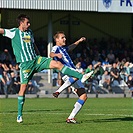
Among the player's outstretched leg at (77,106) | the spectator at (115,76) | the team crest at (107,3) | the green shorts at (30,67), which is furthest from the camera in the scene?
the team crest at (107,3)

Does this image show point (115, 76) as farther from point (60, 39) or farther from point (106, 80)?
point (60, 39)

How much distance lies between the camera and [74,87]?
13.9 m

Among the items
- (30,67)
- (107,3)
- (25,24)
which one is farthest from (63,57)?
(107,3)

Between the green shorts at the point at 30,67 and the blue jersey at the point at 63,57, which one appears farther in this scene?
the blue jersey at the point at 63,57

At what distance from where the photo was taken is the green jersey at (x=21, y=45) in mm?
13133

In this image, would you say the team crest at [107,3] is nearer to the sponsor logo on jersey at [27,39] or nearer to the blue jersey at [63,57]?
the blue jersey at [63,57]

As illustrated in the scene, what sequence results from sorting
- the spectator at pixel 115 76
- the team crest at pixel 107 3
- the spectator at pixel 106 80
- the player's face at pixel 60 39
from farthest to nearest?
the team crest at pixel 107 3 < the spectator at pixel 115 76 < the spectator at pixel 106 80 < the player's face at pixel 60 39

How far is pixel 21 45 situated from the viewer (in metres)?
13.2

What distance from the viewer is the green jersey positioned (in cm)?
1313

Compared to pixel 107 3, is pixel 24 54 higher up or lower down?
lower down

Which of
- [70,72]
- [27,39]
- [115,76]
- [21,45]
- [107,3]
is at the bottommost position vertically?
[115,76]

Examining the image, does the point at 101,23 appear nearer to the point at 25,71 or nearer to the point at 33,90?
the point at 33,90

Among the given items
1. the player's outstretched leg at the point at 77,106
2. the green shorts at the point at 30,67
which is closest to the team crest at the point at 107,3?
the player's outstretched leg at the point at 77,106

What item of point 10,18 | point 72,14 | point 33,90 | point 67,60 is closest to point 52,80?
point 33,90
